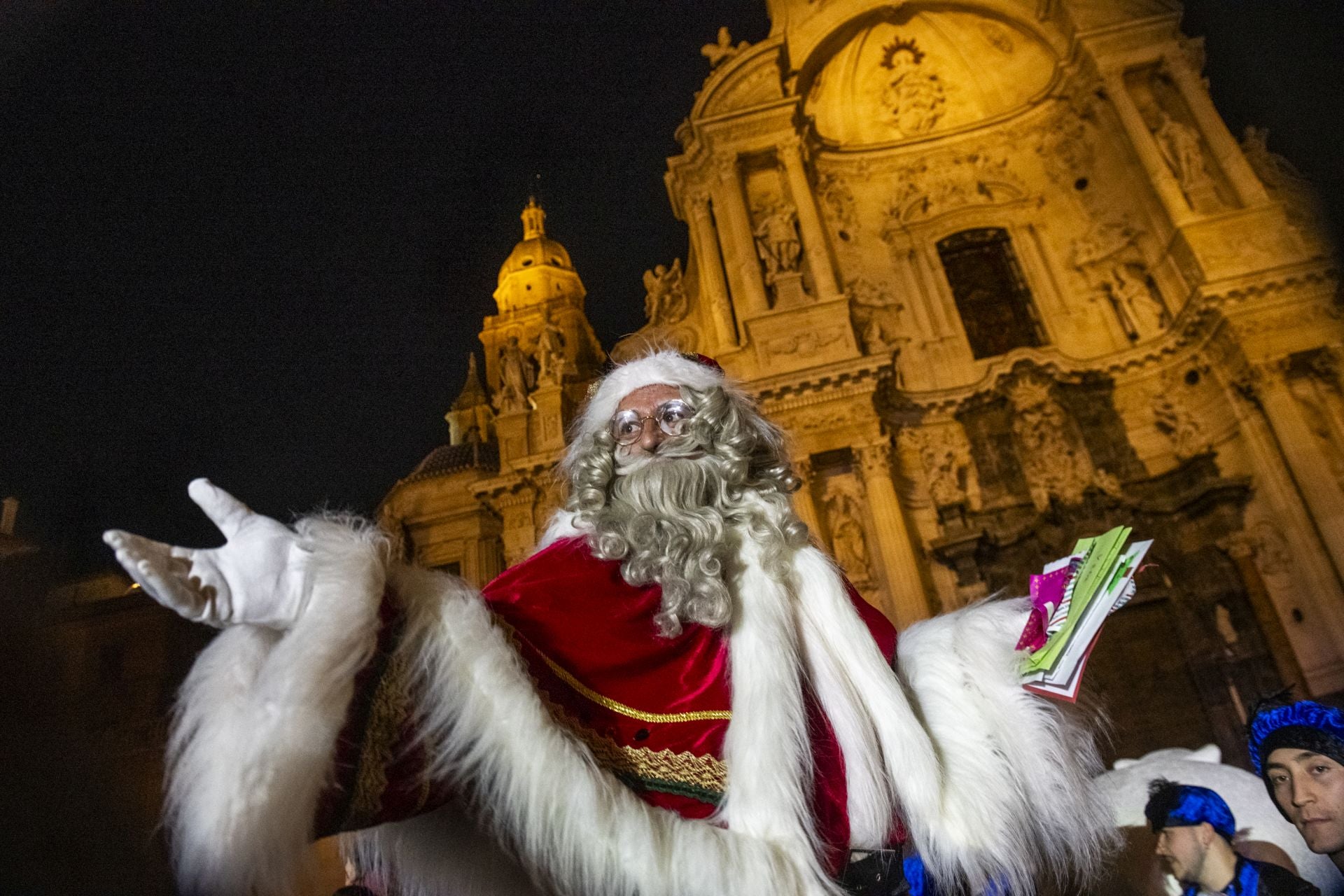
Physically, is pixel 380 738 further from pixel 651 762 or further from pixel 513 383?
pixel 513 383

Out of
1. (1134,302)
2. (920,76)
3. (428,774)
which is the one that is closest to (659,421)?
(428,774)

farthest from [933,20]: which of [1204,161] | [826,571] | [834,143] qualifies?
[826,571]

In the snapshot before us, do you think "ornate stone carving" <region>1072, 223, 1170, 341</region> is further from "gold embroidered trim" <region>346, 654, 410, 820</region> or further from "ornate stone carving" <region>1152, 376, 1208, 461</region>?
"gold embroidered trim" <region>346, 654, 410, 820</region>

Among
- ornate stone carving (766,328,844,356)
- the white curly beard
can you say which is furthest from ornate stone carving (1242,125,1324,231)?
the white curly beard

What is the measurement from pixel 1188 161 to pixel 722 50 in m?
7.25

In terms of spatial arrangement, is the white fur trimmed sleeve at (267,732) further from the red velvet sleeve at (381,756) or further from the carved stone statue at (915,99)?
the carved stone statue at (915,99)

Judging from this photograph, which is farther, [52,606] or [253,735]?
[52,606]

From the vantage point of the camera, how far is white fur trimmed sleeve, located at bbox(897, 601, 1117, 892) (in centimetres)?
168

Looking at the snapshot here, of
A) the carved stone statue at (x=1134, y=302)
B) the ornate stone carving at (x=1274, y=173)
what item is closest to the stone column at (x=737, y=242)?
the carved stone statue at (x=1134, y=302)

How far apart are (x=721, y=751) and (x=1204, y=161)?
12.7 meters

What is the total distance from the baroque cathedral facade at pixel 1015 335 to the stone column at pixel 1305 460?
32mm

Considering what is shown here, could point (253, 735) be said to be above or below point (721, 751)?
above

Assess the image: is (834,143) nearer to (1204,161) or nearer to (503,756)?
(1204,161)

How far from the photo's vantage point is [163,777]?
1.08 m
